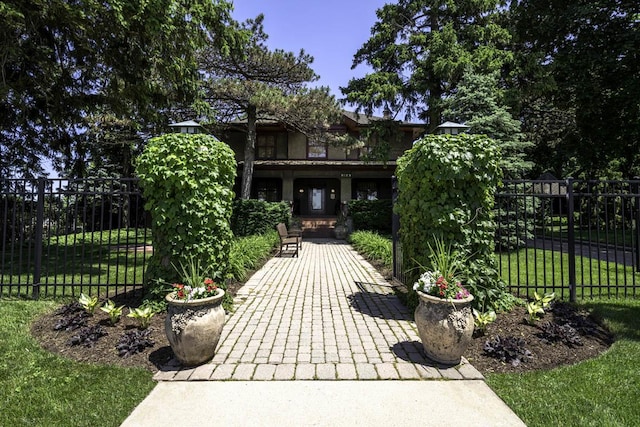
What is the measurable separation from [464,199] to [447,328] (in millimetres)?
2050

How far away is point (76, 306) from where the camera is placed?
5.12 m

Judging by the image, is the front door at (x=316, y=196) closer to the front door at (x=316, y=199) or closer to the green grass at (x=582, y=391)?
the front door at (x=316, y=199)

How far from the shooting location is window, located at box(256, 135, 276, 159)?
24.5 m

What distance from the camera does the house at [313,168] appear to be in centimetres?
2278

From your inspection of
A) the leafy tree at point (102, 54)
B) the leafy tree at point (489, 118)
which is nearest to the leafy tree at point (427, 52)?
the leafy tree at point (489, 118)

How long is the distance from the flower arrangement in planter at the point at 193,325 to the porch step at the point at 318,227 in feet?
54.4

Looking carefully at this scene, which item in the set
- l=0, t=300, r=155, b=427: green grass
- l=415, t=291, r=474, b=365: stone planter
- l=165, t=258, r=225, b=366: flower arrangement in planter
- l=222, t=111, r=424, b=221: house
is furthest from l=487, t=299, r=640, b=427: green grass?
l=222, t=111, r=424, b=221: house

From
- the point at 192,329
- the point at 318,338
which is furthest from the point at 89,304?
the point at 318,338

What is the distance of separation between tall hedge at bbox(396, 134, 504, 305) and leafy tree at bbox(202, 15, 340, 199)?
10842 mm

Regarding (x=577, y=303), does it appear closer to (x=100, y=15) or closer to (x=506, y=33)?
(x=100, y=15)

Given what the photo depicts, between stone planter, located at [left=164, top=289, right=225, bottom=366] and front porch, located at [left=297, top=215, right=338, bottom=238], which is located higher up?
front porch, located at [left=297, top=215, right=338, bottom=238]

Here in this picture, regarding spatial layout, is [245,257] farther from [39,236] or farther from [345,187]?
[345,187]

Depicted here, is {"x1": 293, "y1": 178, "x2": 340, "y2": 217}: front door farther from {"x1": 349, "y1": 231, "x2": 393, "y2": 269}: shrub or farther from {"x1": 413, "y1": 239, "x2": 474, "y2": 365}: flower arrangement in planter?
{"x1": 413, "y1": 239, "x2": 474, "y2": 365}: flower arrangement in planter

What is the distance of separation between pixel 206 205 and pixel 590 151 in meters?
19.7
